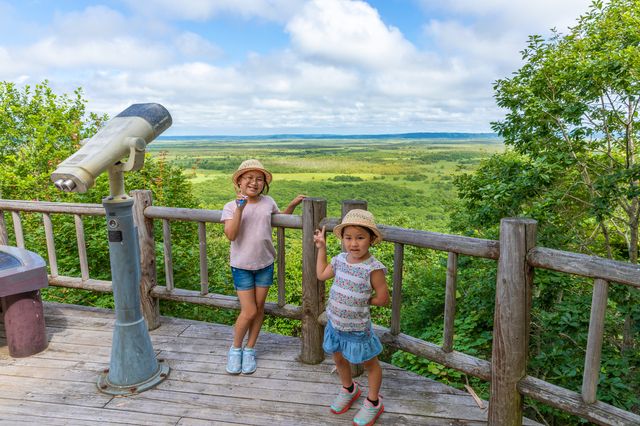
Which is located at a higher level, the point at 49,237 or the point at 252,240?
the point at 252,240

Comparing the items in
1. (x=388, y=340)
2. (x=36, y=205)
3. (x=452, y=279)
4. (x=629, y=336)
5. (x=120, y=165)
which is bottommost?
(x=629, y=336)

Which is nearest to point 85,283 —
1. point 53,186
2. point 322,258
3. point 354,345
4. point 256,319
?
point 256,319

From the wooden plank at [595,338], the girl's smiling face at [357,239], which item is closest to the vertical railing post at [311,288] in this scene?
the girl's smiling face at [357,239]

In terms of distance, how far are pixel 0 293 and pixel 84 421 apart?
1.19 metres

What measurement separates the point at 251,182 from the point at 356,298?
998 mm

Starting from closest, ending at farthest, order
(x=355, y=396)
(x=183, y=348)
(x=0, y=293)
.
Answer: (x=355, y=396)
(x=0, y=293)
(x=183, y=348)

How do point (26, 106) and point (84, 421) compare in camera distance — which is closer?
point (84, 421)

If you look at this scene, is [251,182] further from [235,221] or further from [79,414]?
[79,414]

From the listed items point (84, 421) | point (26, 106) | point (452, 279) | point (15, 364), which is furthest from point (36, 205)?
point (26, 106)

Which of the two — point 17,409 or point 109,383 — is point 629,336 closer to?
point 109,383

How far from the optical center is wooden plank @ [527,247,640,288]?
1.74 metres

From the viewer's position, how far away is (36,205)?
146 inches

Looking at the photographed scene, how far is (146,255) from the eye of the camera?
134 inches

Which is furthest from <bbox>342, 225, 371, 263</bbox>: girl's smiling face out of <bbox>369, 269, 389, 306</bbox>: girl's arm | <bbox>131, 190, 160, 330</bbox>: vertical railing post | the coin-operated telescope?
<bbox>131, 190, 160, 330</bbox>: vertical railing post
